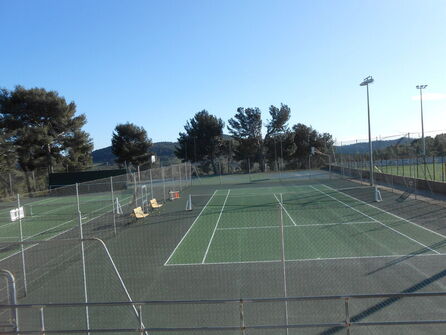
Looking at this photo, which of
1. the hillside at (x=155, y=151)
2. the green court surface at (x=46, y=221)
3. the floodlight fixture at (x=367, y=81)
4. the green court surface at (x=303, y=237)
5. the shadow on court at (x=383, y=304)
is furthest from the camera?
the hillside at (x=155, y=151)

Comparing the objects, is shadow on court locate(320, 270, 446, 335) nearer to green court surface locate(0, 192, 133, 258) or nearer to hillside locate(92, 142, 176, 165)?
green court surface locate(0, 192, 133, 258)

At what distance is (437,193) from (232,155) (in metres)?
43.2

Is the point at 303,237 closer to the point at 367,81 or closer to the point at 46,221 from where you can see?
the point at 46,221

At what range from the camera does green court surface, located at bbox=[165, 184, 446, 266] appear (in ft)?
42.3

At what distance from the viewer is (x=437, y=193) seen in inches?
1043

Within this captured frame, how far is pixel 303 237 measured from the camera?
1545 centimetres

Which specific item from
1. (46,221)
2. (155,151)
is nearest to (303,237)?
(46,221)

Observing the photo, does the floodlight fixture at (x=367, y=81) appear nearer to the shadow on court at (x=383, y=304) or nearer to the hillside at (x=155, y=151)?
the shadow on court at (x=383, y=304)

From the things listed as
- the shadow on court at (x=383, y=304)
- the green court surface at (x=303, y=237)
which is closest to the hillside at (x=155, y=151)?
the green court surface at (x=303, y=237)

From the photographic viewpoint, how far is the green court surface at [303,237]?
1290 centimetres

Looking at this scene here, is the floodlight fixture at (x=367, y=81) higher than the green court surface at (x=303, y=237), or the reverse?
the floodlight fixture at (x=367, y=81)

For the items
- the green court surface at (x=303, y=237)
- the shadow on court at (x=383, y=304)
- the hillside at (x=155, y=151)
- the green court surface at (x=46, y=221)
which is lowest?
the shadow on court at (x=383, y=304)

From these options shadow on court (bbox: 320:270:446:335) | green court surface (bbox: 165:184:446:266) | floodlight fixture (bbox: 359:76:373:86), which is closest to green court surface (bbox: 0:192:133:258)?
green court surface (bbox: 165:184:446:266)

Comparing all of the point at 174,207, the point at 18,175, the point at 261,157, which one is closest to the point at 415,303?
the point at 174,207
